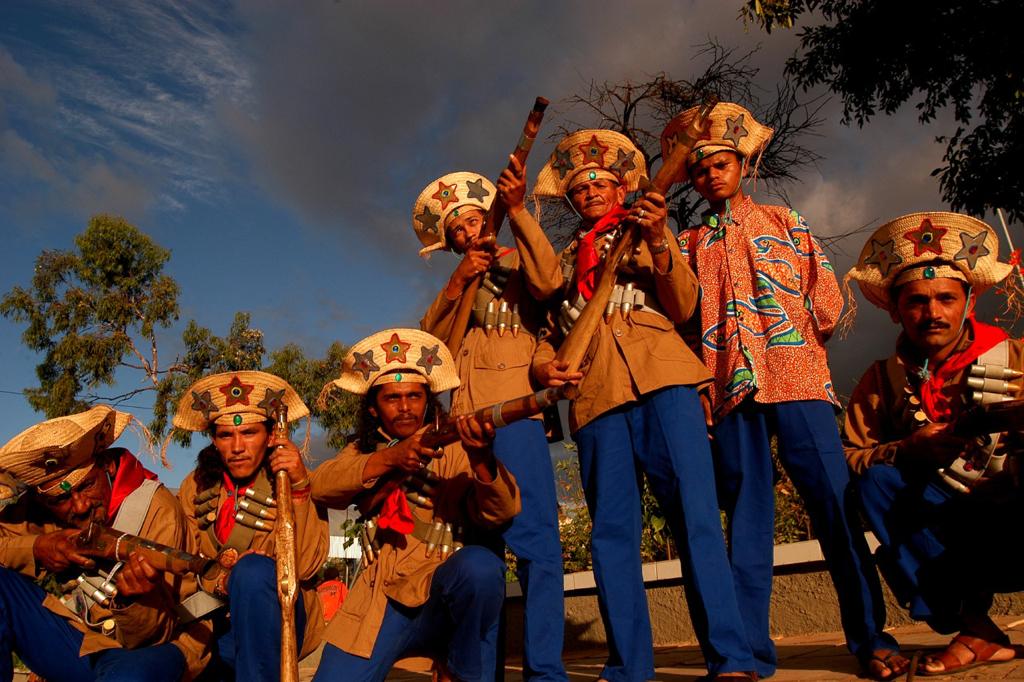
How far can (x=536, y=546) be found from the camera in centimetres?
372

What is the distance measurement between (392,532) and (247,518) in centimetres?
74

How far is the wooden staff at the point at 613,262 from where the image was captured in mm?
3648

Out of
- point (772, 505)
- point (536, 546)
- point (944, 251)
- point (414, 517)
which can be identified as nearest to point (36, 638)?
point (414, 517)

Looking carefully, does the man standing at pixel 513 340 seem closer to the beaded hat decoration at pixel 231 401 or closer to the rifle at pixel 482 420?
the rifle at pixel 482 420

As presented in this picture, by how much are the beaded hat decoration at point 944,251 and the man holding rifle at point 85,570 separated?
3.37 m

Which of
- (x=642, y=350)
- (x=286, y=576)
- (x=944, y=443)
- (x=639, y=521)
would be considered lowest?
(x=286, y=576)

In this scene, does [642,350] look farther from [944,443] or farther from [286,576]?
[286,576]

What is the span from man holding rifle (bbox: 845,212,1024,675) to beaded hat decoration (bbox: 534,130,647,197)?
4.15 feet

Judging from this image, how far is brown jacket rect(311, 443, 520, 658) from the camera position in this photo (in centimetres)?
346

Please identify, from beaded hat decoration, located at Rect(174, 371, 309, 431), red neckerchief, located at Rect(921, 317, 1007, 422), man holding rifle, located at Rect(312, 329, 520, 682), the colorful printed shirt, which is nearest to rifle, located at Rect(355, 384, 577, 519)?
man holding rifle, located at Rect(312, 329, 520, 682)

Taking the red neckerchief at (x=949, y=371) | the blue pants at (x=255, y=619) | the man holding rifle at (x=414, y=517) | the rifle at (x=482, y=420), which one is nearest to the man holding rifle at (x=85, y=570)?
the blue pants at (x=255, y=619)

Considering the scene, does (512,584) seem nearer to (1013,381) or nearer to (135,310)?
(1013,381)

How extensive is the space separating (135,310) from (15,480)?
1848cm

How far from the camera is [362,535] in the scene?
3857 mm
